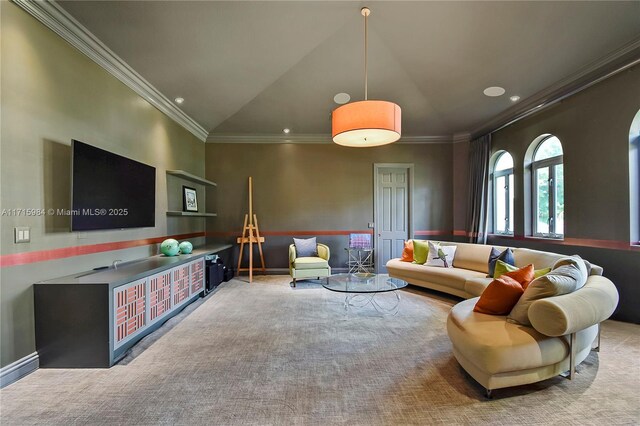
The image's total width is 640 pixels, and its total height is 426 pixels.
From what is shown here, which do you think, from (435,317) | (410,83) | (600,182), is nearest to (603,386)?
(435,317)

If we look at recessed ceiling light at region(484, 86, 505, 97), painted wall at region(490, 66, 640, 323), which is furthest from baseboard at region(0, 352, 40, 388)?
recessed ceiling light at region(484, 86, 505, 97)

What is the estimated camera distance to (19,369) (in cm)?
243

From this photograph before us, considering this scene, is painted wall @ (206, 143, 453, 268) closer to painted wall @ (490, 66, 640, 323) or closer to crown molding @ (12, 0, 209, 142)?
crown molding @ (12, 0, 209, 142)

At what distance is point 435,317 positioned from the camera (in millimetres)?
3926

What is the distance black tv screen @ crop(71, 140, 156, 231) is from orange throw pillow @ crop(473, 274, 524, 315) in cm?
380

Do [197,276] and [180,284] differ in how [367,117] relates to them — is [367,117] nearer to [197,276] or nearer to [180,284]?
[180,284]

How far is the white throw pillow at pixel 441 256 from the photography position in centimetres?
523

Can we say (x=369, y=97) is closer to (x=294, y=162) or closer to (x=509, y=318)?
(x=294, y=162)

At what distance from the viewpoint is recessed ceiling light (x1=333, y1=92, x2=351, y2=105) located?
5496 mm

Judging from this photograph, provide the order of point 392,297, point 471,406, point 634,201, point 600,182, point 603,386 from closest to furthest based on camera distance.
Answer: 1. point 471,406
2. point 603,386
3. point 634,201
4. point 600,182
5. point 392,297

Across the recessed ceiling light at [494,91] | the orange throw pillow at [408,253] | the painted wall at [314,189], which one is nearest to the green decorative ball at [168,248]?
the painted wall at [314,189]

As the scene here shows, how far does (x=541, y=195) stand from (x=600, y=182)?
3.91 ft

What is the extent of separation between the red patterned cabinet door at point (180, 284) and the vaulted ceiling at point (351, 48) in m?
2.60

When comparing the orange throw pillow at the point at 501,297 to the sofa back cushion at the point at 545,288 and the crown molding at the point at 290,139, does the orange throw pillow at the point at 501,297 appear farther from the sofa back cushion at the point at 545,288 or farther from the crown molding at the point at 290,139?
the crown molding at the point at 290,139
